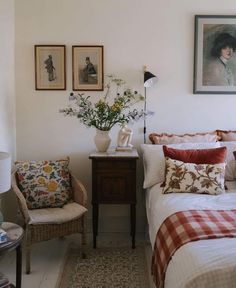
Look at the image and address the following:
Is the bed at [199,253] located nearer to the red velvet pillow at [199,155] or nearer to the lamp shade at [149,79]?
the red velvet pillow at [199,155]

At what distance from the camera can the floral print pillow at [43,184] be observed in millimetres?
2896

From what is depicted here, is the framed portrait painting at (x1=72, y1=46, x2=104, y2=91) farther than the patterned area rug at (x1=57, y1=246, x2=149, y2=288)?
Yes

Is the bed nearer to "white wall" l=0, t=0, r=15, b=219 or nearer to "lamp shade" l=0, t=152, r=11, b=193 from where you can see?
"lamp shade" l=0, t=152, r=11, b=193

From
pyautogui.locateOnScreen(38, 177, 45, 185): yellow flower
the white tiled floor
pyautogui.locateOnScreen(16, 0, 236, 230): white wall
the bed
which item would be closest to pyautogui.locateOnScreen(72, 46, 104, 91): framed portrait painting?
pyautogui.locateOnScreen(16, 0, 236, 230): white wall

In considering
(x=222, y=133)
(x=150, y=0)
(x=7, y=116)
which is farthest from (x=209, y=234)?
(x=150, y=0)

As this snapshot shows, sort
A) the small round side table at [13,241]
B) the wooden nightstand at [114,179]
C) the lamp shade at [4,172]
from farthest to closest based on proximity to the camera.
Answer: the wooden nightstand at [114,179] → the lamp shade at [4,172] → the small round side table at [13,241]

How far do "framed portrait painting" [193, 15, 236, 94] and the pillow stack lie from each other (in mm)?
854

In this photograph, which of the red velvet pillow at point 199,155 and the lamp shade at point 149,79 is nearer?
the red velvet pillow at point 199,155

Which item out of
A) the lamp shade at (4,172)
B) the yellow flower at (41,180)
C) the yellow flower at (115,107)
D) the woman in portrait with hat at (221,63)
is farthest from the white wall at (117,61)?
the lamp shade at (4,172)

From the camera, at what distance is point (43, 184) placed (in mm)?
2941

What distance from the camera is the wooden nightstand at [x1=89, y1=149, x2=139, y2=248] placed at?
3002 mm

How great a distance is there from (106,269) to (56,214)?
599mm

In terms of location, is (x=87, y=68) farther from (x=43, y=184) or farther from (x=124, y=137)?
(x=43, y=184)

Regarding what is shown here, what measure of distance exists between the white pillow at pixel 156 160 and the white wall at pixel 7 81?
4.39ft
